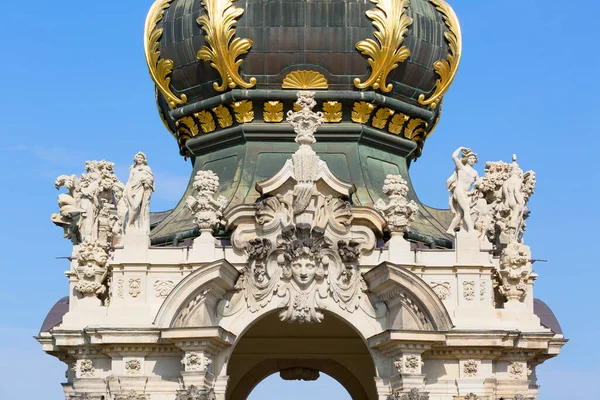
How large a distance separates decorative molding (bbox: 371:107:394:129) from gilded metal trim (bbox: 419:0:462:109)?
4.00 feet

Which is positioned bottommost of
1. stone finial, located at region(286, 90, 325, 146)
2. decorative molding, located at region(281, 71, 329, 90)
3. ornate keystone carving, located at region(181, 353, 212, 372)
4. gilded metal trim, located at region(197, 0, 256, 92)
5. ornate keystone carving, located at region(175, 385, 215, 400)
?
ornate keystone carving, located at region(175, 385, 215, 400)

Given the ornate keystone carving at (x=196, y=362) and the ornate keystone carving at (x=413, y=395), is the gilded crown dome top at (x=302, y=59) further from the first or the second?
the ornate keystone carving at (x=413, y=395)

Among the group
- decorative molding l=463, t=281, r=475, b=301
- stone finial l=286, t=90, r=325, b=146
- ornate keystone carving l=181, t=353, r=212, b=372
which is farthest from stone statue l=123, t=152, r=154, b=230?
decorative molding l=463, t=281, r=475, b=301

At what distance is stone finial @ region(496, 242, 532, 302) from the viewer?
1949 inches

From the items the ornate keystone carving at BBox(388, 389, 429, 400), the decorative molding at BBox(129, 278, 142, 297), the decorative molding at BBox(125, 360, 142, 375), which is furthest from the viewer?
the decorative molding at BBox(129, 278, 142, 297)

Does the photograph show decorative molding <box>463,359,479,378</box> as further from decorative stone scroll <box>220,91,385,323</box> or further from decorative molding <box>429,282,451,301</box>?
decorative stone scroll <box>220,91,385,323</box>

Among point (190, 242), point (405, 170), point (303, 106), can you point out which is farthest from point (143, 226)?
point (405, 170)

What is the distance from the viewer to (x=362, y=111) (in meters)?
52.6

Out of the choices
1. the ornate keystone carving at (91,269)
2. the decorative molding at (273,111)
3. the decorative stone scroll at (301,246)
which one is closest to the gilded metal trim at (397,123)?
the decorative molding at (273,111)

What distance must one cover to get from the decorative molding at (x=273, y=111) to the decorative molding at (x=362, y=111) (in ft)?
6.23

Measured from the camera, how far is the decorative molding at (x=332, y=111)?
172ft

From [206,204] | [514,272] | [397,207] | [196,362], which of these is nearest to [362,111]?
[397,207]

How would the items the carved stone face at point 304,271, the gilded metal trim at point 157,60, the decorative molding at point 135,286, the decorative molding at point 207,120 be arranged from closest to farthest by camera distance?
the carved stone face at point 304,271, the decorative molding at point 135,286, the decorative molding at point 207,120, the gilded metal trim at point 157,60

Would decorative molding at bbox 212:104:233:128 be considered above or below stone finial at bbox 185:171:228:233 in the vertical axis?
above
